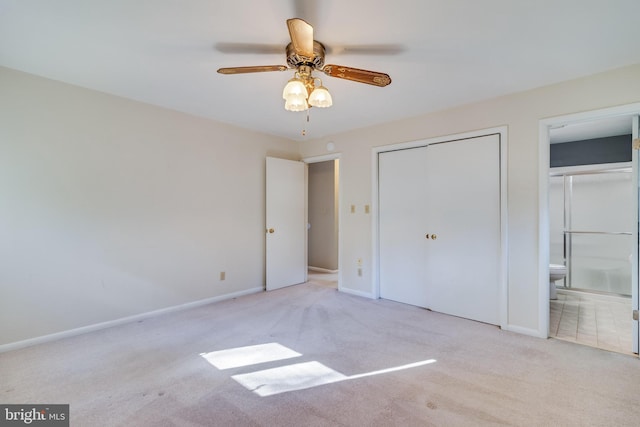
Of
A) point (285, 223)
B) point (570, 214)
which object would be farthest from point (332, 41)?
point (570, 214)

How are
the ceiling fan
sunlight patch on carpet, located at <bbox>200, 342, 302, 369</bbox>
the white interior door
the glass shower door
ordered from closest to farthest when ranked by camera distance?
1. the ceiling fan
2. sunlight patch on carpet, located at <bbox>200, 342, 302, 369</bbox>
3. the glass shower door
4. the white interior door

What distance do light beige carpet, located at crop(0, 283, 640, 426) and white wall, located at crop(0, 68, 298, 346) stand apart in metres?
0.41

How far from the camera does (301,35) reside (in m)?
1.61

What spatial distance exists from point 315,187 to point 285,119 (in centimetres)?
245

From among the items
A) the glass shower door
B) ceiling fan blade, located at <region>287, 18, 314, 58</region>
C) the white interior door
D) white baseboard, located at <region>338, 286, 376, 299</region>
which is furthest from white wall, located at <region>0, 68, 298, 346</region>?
the glass shower door

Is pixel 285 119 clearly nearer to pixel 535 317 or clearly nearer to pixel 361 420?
pixel 361 420

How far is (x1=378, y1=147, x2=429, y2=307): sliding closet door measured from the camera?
12.1 ft

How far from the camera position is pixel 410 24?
1863 mm

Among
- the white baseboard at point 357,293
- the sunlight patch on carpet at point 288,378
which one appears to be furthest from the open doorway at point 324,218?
→ the sunlight patch on carpet at point 288,378

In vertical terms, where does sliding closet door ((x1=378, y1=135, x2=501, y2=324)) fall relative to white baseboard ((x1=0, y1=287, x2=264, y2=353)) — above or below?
above

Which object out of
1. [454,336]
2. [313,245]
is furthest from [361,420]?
[313,245]

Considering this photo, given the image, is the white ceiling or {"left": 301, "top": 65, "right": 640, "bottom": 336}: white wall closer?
the white ceiling

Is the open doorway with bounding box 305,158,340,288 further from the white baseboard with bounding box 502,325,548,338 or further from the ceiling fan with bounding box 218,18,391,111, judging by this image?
the ceiling fan with bounding box 218,18,391,111

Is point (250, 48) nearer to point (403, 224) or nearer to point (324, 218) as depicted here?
point (403, 224)
